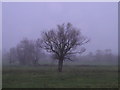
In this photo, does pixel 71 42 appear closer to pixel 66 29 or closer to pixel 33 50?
pixel 66 29

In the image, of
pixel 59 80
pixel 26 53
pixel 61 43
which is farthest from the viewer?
pixel 26 53

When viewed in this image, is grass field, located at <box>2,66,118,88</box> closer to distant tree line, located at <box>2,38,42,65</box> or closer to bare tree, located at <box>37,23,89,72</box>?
bare tree, located at <box>37,23,89,72</box>

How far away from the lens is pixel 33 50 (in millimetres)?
59500

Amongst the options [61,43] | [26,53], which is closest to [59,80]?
[61,43]

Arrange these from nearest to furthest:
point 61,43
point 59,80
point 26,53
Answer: point 59,80 → point 61,43 → point 26,53

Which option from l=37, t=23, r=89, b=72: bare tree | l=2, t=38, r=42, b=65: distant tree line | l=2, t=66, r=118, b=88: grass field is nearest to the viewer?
l=2, t=66, r=118, b=88: grass field

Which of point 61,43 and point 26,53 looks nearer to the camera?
point 61,43

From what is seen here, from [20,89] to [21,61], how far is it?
1652 inches

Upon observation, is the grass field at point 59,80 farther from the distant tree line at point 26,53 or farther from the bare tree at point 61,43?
the distant tree line at point 26,53

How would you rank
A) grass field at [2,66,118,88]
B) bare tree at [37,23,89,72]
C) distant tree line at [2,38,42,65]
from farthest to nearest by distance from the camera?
1. distant tree line at [2,38,42,65]
2. bare tree at [37,23,89,72]
3. grass field at [2,66,118,88]

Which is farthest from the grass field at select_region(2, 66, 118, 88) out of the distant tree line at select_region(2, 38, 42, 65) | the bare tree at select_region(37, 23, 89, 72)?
the distant tree line at select_region(2, 38, 42, 65)

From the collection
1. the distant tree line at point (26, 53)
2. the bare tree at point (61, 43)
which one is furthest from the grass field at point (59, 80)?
the distant tree line at point (26, 53)

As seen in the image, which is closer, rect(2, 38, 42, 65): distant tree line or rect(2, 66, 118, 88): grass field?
rect(2, 66, 118, 88): grass field

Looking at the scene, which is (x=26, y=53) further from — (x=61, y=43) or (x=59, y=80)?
(x=59, y=80)
